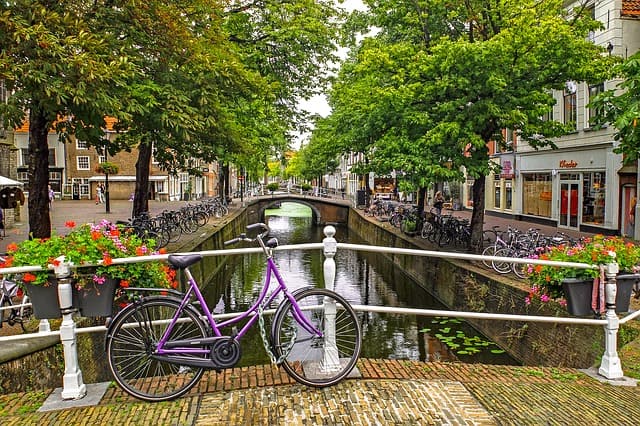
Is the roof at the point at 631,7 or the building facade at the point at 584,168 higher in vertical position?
the roof at the point at 631,7

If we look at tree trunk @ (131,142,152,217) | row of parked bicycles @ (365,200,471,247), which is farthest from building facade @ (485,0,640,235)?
tree trunk @ (131,142,152,217)

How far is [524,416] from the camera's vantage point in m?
3.75

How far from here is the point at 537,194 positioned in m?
26.4

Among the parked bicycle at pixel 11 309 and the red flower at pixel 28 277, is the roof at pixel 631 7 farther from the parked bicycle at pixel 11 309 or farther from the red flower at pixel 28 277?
the red flower at pixel 28 277

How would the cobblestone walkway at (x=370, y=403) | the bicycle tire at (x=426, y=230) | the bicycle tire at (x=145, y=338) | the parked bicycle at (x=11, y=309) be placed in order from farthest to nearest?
the bicycle tire at (x=426, y=230), the parked bicycle at (x=11, y=309), the bicycle tire at (x=145, y=338), the cobblestone walkway at (x=370, y=403)

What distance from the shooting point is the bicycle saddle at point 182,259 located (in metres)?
3.88

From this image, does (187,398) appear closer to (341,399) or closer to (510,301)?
(341,399)

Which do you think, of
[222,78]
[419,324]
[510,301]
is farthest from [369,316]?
[222,78]

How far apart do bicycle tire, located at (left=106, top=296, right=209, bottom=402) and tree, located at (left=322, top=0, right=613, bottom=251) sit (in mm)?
10895

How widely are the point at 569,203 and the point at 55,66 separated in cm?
2092

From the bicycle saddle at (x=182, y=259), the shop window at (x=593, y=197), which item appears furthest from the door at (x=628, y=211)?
the bicycle saddle at (x=182, y=259)

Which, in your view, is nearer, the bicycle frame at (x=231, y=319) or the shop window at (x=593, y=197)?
the bicycle frame at (x=231, y=319)

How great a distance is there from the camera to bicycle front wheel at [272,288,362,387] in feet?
13.1

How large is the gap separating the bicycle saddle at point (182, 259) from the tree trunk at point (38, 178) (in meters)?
7.22
